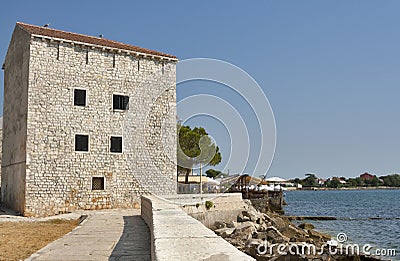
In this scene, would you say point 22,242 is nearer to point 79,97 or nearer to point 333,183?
point 79,97

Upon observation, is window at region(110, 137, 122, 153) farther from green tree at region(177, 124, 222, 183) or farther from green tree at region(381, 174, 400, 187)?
green tree at region(381, 174, 400, 187)

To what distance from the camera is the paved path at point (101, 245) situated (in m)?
7.70

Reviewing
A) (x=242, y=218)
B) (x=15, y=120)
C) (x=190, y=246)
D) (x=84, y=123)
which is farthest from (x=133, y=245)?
(x=15, y=120)

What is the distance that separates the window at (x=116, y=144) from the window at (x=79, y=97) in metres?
2.44

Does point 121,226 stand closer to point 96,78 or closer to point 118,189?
point 118,189

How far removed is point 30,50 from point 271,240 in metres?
14.3

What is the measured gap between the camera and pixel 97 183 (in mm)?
22266

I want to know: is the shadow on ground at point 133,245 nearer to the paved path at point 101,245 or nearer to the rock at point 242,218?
the paved path at point 101,245

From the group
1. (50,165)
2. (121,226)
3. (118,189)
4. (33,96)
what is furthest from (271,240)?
(33,96)

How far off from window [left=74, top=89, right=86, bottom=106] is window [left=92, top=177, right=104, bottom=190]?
3919mm

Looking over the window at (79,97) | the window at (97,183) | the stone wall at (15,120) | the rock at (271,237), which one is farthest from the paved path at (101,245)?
the window at (79,97)

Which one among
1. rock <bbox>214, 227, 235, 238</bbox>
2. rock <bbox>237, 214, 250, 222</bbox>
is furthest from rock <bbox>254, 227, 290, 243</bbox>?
rock <bbox>237, 214, 250, 222</bbox>

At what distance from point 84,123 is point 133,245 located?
14.1 metres

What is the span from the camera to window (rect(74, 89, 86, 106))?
22.0 meters
